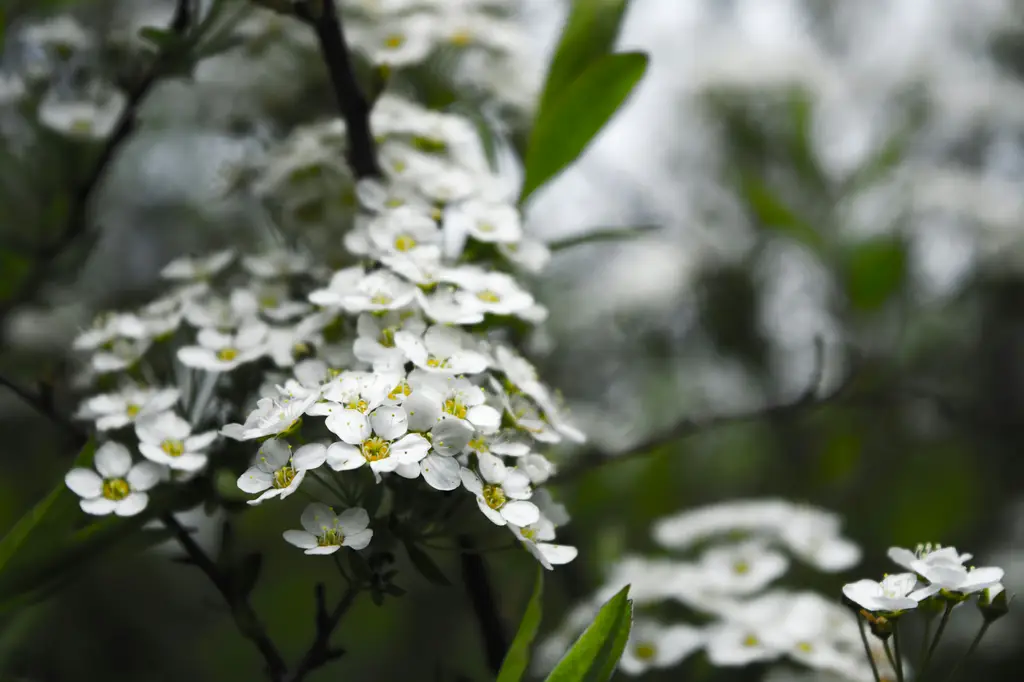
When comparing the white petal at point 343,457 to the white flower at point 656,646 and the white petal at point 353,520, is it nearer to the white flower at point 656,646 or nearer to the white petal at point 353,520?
the white petal at point 353,520

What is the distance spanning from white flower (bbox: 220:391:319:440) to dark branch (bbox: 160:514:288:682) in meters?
0.08

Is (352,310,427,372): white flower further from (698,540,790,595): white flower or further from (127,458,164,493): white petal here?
(698,540,790,595): white flower

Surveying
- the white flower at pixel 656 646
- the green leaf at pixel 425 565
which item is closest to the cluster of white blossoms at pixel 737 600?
the white flower at pixel 656 646

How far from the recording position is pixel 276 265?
27.3 inches

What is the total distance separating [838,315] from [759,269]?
0.15 m

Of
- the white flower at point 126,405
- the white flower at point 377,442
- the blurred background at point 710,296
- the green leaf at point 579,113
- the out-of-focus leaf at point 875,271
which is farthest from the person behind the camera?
the out-of-focus leaf at point 875,271

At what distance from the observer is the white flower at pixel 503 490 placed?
51 centimetres

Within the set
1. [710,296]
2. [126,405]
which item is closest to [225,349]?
[126,405]

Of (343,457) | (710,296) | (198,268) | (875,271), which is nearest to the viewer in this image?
(343,457)

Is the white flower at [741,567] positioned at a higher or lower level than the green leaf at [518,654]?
lower

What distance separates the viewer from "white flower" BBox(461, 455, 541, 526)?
1.66 feet

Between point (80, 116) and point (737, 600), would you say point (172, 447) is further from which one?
point (737, 600)

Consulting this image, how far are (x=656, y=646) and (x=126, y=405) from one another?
436 mm

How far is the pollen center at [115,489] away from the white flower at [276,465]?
3.7 inches
